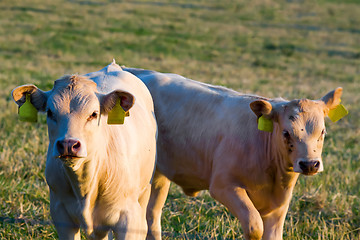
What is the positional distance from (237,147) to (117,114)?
150cm

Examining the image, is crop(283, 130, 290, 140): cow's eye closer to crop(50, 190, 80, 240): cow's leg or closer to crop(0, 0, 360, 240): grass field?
crop(0, 0, 360, 240): grass field

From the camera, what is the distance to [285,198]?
201 inches

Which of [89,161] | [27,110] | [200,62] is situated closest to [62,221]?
[89,161]

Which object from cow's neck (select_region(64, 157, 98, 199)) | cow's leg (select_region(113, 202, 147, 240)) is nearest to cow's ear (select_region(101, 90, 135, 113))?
cow's neck (select_region(64, 157, 98, 199))

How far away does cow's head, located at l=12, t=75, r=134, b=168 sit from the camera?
12.1 ft

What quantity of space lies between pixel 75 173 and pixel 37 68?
1301 cm

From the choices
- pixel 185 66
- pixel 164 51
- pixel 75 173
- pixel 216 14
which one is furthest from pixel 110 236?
pixel 216 14

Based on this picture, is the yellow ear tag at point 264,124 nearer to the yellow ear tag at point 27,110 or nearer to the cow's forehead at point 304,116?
the cow's forehead at point 304,116

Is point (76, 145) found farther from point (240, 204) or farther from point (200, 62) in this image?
point (200, 62)

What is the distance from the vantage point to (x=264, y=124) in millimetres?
4992

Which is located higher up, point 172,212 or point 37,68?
point 172,212

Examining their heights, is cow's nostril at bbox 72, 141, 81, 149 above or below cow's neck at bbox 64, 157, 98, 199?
above

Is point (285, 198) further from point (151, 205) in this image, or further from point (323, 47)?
point (323, 47)

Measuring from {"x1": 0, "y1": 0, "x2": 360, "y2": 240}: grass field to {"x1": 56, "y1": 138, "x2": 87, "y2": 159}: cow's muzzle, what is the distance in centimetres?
183
